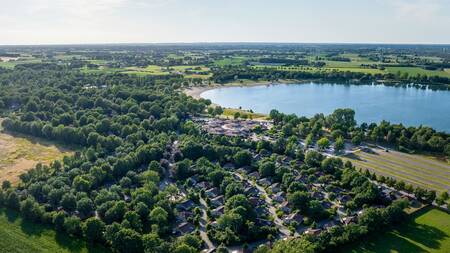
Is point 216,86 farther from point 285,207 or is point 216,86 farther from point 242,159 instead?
point 285,207

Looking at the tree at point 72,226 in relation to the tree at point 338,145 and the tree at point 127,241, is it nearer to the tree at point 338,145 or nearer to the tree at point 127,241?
the tree at point 127,241

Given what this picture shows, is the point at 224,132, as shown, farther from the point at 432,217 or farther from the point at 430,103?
the point at 430,103

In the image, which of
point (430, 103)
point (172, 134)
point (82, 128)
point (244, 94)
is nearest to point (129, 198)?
point (172, 134)

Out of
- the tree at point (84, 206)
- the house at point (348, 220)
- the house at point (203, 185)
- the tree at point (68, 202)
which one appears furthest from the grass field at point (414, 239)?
the tree at point (68, 202)

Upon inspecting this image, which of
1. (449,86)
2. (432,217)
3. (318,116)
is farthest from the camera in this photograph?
(449,86)

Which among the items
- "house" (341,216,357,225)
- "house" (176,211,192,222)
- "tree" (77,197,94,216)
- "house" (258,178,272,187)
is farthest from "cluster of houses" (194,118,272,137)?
"tree" (77,197,94,216)
